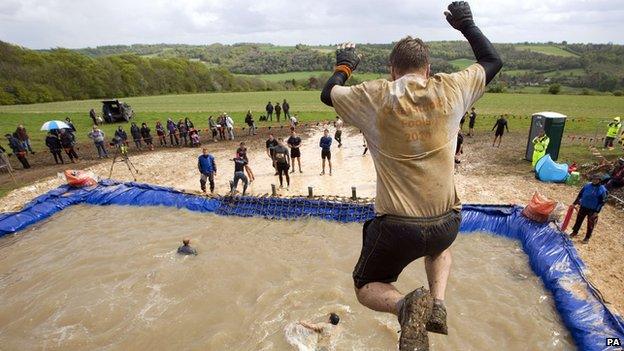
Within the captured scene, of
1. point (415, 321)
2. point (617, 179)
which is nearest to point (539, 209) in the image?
point (617, 179)

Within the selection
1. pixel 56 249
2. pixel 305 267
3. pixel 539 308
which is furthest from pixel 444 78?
pixel 56 249

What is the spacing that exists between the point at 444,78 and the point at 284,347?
16.4 ft

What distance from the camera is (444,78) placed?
1.98 metres

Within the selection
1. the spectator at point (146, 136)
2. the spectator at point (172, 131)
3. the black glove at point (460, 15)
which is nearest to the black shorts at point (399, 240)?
the black glove at point (460, 15)

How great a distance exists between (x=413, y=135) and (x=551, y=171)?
41.4 ft

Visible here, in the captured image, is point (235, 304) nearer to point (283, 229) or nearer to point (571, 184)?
point (283, 229)

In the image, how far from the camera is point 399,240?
1.88 metres

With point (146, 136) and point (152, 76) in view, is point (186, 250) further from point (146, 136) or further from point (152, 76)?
point (152, 76)

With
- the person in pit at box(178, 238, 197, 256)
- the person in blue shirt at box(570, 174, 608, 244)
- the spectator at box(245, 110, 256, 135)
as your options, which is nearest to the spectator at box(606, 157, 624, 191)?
the person in blue shirt at box(570, 174, 608, 244)

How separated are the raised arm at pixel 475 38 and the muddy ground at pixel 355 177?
6.02 metres

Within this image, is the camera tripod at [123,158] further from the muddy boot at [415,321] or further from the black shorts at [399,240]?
the muddy boot at [415,321]

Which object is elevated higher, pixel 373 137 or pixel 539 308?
pixel 373 137

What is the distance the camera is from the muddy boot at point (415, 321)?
5.70 ft

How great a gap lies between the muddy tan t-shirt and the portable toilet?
1409 centimetres
